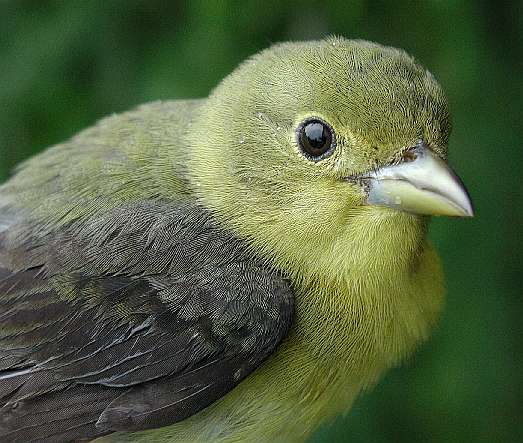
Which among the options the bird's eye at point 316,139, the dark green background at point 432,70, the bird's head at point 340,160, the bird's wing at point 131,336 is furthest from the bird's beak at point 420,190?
the dark green background at point 432,70

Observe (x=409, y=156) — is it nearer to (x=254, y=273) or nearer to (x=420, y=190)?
(x=420, y=190)

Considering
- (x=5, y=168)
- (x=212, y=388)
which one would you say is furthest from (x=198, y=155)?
(x=5, y=168)

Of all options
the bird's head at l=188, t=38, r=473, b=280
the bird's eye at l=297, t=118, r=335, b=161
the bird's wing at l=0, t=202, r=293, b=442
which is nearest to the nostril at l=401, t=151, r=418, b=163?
the bird's head at l=188, t=38, r=473, b=280

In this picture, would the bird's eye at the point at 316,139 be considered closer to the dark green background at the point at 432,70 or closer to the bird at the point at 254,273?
the bird at the point at 254,273

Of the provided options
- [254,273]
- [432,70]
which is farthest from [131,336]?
[432,70]

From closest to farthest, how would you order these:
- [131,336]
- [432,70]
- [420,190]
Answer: [420,190] < [131,336] < [432,70]
